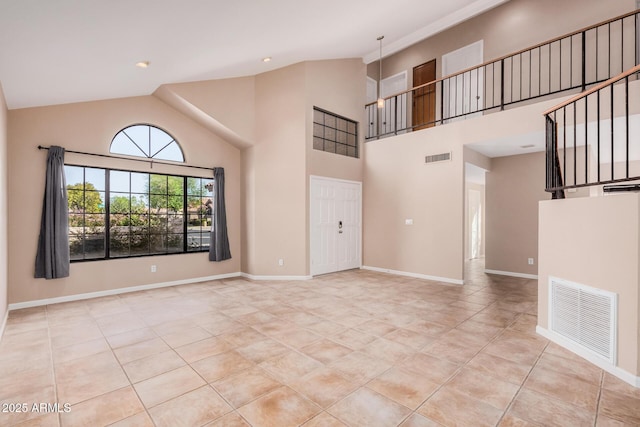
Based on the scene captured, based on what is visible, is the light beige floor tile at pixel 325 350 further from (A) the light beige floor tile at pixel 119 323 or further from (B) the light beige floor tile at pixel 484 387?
(A) the light beige floor tile at pixel 119 323

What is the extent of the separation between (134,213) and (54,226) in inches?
44.7

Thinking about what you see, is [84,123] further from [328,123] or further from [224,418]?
[224,418]

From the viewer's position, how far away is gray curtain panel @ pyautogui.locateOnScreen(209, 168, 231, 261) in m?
6.03

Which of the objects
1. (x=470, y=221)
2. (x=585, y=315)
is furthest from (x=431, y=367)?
(x=470, y=221)

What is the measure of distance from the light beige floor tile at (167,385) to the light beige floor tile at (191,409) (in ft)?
0.24

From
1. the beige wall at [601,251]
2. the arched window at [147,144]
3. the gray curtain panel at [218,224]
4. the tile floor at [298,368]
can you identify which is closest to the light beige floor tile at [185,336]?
the tile floor at [298,368]

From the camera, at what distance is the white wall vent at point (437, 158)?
18.9 ft

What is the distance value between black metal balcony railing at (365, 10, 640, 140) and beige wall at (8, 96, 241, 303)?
4.23 m

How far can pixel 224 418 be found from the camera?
1913 millimetres

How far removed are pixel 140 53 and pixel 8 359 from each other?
335cm

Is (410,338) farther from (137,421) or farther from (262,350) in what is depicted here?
(137,421)

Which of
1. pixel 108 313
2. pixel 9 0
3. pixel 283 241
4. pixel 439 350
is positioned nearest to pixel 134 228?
pixel 108 313

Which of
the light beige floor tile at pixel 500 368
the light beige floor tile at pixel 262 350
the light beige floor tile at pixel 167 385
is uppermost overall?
the light beige floor tile at pixel 500 368

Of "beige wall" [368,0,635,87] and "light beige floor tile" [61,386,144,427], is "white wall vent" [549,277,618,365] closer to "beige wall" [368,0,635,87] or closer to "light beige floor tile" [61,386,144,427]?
"light beige floor tile" [61,386,144,427]
